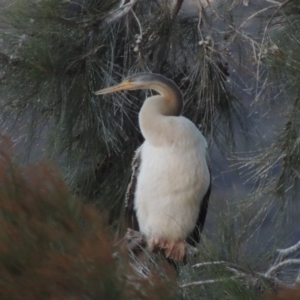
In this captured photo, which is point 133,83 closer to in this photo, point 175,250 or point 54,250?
point 175,250

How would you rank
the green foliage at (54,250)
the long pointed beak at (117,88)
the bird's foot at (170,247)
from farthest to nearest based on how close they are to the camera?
1. the bird's foot at (170,247)
2. the long pointed beak at (117,88)
3. the green foliage at (54,250)

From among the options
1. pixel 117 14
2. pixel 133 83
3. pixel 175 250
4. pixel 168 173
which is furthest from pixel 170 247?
pixel 117 14

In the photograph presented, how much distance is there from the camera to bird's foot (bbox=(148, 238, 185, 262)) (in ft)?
4.71

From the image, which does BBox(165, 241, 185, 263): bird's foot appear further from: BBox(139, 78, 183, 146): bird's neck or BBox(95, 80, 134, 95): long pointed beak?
BBox(95, 80, 134, 95): long pointed beak

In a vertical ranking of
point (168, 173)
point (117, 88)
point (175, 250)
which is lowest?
point (175, 250)

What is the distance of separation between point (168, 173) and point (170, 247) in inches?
6.1

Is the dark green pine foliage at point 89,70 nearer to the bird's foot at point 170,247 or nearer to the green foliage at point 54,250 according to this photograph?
the bird's foot at point 170,247

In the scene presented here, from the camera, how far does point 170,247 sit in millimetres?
1474

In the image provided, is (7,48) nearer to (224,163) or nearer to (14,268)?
(224,163)

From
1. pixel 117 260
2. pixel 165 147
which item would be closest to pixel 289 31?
pixel 165 147

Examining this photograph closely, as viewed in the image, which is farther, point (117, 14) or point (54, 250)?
point (117, 14)

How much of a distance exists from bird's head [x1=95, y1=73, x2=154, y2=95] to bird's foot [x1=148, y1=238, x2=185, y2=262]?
29 centimetres

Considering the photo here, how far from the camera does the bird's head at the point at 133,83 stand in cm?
134

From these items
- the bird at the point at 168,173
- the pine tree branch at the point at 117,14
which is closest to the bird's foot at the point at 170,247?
the bird at the point at 168,173
